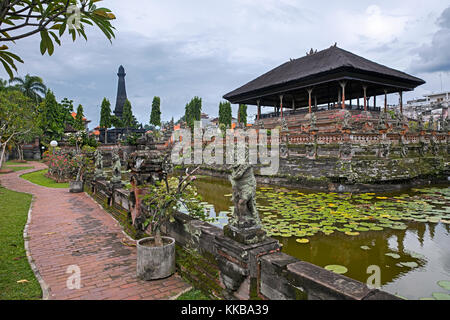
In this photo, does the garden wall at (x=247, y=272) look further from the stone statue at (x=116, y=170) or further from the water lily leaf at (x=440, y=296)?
the stone statue at (x=116, y=170)

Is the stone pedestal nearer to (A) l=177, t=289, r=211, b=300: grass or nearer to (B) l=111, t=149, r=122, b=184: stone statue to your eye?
(A) l=177, t=289, r=211, b=300: grass

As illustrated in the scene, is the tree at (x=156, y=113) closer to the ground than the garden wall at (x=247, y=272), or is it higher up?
higher up

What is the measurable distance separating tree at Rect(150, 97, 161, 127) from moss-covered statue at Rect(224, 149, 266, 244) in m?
48.0

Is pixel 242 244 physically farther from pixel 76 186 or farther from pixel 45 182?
pixel 45 182

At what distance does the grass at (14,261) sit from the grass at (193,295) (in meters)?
1.82

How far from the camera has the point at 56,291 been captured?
358 centimetres

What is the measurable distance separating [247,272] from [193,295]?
961 millimetres

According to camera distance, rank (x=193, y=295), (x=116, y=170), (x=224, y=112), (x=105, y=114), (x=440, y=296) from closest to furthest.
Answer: (x=193, y=295), (x=440, y=296), (x=116, y=170), (x=105, y=114), (x=224, y=112)

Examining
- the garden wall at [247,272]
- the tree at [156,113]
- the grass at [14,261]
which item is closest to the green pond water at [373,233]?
the garden wall at [247,272]

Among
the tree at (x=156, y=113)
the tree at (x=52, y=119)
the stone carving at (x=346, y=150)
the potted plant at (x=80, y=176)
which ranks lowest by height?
the potted plant at (x=80, y=176)

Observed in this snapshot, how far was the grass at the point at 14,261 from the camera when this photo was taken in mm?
3460

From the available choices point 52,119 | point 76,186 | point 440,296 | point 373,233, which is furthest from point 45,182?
point 52,119

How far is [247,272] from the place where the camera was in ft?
9.66
